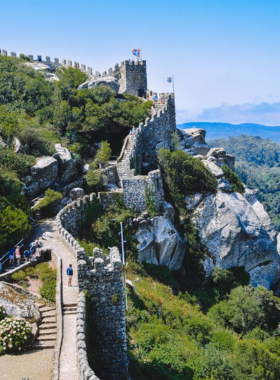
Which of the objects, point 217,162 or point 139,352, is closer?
point 139,352

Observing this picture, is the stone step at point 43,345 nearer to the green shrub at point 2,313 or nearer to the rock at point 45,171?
the green shrub at point 2,313

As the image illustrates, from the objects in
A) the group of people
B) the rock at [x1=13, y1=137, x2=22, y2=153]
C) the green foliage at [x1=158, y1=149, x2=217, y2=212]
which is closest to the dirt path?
the group of people

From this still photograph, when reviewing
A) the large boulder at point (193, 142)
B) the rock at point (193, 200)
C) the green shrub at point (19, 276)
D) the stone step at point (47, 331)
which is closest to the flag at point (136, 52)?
the large boulder at point (193, 142)

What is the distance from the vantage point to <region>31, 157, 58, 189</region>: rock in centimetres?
3350

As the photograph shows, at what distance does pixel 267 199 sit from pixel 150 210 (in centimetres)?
13332

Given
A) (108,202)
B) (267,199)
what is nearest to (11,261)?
(108,202)

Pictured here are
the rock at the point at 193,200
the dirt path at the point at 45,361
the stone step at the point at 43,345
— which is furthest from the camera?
the rock at the point at 193,200

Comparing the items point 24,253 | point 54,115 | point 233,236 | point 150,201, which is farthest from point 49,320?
point 54,115

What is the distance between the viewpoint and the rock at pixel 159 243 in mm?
33719

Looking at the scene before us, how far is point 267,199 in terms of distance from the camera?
160 metres

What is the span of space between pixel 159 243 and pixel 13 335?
20.3 metres

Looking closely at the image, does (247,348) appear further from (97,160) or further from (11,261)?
(97,160)

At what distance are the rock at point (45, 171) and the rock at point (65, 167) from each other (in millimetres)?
964

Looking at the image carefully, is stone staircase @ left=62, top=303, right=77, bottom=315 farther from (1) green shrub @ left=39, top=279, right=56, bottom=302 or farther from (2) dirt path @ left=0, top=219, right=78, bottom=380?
(1) green shrub @ left=39, top=279, right=56, bottom=302
